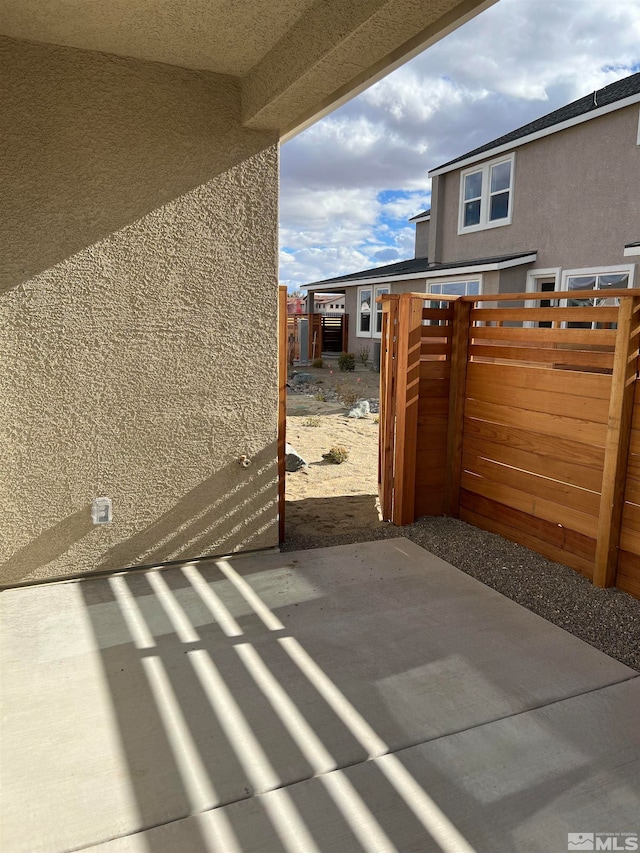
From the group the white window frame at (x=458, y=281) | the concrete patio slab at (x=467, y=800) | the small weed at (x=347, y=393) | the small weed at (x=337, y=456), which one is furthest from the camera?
the white window frame at (x=458, y=281)

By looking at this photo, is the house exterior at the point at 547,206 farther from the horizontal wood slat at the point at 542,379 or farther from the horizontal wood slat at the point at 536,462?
the horizontal wood slat at the point at 536,462

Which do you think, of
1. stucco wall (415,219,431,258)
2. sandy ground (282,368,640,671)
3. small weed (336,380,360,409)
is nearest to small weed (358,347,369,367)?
stucco wall (415,219,431,258)

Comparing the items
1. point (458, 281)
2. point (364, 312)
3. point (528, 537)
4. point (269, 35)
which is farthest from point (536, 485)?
point (364, 312)

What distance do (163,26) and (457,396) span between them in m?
3.46

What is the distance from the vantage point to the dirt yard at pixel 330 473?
18.2ft

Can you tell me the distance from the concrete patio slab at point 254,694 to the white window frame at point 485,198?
12066mm

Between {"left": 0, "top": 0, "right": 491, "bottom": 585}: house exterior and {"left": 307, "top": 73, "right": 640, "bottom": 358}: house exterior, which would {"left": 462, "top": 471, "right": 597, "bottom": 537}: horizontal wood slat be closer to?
{"left": 0, "top": 0, "right": 491, "bottom": 585}: house exterior

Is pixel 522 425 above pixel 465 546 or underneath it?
above

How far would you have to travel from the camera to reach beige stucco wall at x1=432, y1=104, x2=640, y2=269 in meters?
11.2

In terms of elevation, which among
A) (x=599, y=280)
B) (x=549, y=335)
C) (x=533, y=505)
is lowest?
(x=533, y=505)

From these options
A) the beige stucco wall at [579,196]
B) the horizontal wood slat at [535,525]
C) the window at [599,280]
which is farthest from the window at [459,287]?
the horizontal wood slat at [535,525]

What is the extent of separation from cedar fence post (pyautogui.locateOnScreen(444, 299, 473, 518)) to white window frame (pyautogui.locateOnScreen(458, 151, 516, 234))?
32.6 feet

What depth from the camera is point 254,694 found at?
2764 mm

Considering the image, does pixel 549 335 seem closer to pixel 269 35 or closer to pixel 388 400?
pixel 388 400
